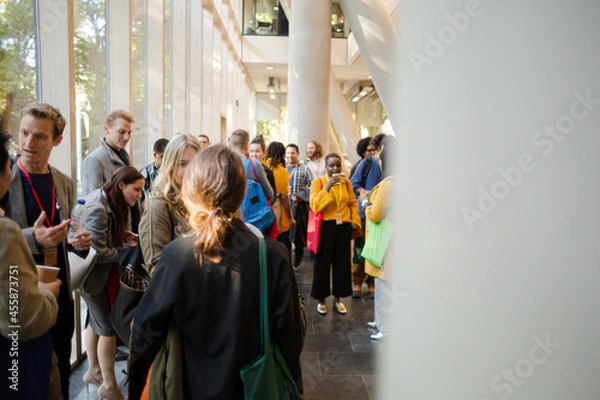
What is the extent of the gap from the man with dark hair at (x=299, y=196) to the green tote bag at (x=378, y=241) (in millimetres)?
2326

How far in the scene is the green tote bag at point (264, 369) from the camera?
143 centimetres

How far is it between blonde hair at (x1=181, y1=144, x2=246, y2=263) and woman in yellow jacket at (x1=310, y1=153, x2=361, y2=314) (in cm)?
290

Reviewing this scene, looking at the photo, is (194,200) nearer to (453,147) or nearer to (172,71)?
(453,147)

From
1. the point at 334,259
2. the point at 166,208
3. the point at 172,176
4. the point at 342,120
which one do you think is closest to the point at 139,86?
the point at 334,259

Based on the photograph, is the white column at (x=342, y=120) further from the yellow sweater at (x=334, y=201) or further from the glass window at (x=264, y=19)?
the yellow sweater at (x=334, y=201)

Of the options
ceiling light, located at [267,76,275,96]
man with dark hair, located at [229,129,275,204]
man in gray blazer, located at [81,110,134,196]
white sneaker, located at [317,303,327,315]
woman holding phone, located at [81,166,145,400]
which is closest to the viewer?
woman holding phone, located at [81,166,145,400]

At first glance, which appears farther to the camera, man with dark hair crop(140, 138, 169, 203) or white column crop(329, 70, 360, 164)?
white column crop(329, 70, 360, 164)

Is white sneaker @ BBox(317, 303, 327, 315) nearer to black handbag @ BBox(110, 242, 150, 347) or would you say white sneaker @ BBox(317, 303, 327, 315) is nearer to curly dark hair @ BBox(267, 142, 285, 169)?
curly dark hair @ BBox(267, 142, 285, 169)

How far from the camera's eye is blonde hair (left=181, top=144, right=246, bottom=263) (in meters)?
1.39

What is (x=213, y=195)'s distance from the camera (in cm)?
144

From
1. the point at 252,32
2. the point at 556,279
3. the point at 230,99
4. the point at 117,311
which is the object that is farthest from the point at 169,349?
the point at 252,32

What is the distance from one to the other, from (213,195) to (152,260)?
0.70 metres

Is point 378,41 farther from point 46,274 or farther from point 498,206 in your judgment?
point 46,274

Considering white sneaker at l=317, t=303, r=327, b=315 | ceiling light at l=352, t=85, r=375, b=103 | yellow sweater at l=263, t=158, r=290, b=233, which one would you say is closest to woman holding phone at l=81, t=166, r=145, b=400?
white sneaker at l=317, t=303, r=327, b=315
